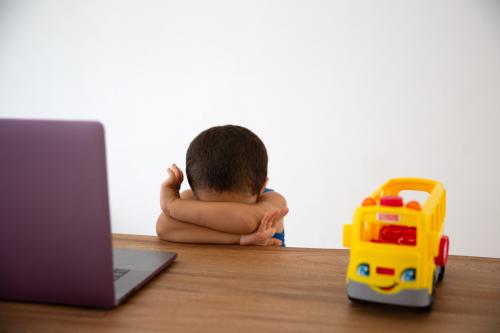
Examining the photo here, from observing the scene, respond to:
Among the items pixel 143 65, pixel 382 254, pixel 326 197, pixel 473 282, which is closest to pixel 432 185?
pixel 473 282

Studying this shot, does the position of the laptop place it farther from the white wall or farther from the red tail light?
the white wall

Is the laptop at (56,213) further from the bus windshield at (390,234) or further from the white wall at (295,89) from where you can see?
the white wall at (295,89)

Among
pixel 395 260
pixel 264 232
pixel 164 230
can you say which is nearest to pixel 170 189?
pixel 164 230

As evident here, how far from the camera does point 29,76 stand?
3.50m

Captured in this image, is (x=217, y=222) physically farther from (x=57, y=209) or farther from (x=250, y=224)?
(x=57, y=209)

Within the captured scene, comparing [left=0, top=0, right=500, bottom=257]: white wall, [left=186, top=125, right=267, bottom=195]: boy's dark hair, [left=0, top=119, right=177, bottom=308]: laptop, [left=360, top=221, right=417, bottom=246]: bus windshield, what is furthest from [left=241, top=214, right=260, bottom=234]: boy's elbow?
[left=0, top=0, right=500, bottom=257]: white wall

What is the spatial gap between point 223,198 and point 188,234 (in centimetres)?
15

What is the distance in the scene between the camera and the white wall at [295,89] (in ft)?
9.62

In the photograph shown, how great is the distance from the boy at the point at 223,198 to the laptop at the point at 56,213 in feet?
1.18

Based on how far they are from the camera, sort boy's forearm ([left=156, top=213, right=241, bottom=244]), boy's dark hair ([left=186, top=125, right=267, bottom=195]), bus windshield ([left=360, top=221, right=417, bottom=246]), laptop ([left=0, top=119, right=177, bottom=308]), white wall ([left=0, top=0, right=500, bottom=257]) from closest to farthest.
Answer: laptop ([left=0, top=119, right=177, bottom=308])
bus windshield ([left=360, top=221, right=417, bottom=246])
boy's forearm ([left=156, top=213, right=241, bottom=244])
boy's dark hair ([left=186, top=125, right=267, bottom=195])
white wall ([left=0, top=0, right=500, bottom=257])

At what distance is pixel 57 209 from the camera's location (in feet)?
2.12

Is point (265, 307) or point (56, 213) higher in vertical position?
point (56, 213)

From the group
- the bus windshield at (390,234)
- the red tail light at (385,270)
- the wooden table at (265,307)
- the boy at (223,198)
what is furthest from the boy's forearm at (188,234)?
the red tail light at (385,270)

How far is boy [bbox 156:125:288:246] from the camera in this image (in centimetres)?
104
